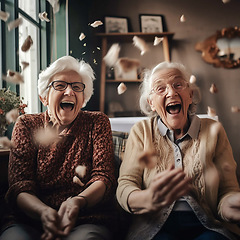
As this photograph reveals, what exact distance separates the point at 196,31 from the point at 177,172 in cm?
305

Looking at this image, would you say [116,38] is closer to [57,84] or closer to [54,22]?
[54,22]

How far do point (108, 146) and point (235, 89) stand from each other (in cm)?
276

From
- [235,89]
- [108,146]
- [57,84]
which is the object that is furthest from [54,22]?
[235,89]

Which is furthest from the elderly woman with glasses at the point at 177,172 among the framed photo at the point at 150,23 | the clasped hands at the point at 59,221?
the framed photo at the point at 150,23

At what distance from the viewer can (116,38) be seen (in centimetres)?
335

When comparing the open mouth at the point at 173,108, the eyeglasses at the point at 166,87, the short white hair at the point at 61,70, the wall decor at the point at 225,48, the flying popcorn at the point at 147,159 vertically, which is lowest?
the flying popcorn at the point at 147,159

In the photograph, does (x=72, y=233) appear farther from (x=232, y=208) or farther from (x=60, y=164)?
(x=232, y=208)

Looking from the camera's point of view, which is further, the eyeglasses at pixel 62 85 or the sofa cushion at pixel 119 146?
the sofa cushion at pixel 119 146

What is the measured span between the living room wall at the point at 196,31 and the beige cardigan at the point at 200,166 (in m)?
2.32

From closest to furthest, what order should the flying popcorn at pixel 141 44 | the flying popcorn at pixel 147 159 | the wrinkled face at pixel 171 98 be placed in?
the flying popcorn at pixel 147 159 → the wrinkled face at pixel 171 98 → the flying popcorn at pixel 141 44

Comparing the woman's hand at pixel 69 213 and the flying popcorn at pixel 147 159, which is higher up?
the flying popcorn at pixel 147 159

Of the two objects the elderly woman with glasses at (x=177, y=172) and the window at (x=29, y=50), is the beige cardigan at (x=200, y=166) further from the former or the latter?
the window at (x=29, y=50)

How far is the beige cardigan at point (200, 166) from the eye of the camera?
1.06 m

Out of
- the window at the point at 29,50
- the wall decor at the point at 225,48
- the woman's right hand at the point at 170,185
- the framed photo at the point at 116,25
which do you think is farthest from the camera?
the framed photo at the point at 116,25
